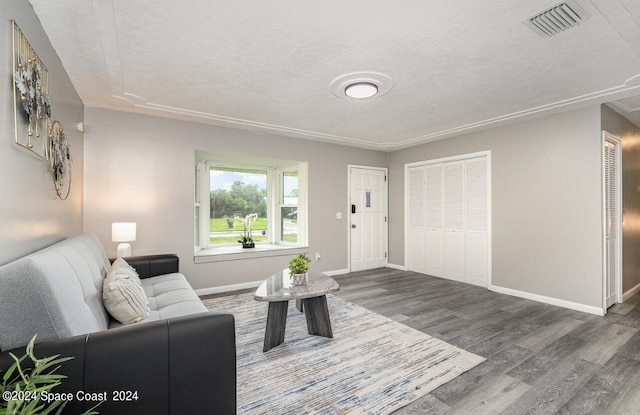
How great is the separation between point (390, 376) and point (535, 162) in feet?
11.3

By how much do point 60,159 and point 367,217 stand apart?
15.2 ft

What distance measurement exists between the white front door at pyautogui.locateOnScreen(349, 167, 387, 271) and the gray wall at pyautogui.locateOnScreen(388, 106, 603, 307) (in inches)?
73.7

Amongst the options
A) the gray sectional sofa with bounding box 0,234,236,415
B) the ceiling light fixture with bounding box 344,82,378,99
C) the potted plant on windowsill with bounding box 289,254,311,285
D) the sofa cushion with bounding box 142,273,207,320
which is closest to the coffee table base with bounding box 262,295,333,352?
the potted plant on windowsill with bounding box 289,254,311,285

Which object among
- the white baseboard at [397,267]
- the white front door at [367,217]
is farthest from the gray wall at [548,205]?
the white front door at [367,217]

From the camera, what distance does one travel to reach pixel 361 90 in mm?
2924

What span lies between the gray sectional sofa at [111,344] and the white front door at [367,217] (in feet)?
13.9

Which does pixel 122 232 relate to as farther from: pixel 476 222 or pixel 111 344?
pixel 476 222

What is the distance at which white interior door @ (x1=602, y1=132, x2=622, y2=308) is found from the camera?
3.40 metres

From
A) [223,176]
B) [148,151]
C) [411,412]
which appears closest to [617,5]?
[411,412]

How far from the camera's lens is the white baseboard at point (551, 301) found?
3.37 metres

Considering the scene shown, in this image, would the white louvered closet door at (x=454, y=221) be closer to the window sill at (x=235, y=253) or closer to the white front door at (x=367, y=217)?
the white front door at (x=367, y=217)

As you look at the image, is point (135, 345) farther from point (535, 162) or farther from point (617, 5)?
point (535, 162)

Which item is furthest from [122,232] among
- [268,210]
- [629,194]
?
[629,194]

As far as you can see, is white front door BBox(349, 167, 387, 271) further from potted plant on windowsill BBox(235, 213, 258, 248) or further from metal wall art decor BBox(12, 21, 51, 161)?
metal wall art decor BBox(12, 21, 51, 161)
